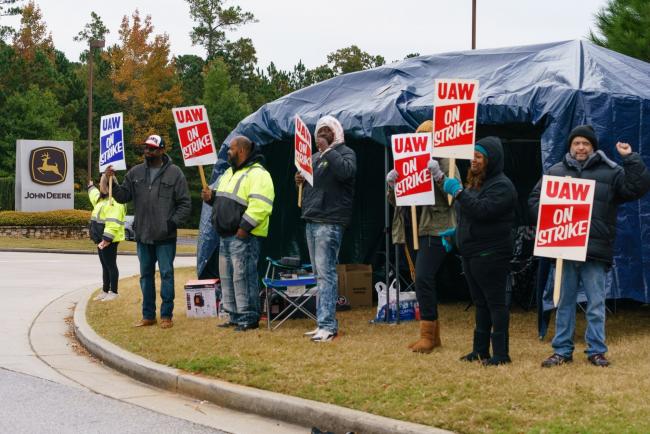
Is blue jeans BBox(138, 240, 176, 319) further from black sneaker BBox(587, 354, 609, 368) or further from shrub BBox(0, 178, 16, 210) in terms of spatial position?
shrub BBox(0, 178, 16, 210)

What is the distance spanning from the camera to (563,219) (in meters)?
6.97

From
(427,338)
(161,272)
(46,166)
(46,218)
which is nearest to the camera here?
(427,338)

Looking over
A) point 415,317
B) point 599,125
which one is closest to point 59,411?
point 415,317

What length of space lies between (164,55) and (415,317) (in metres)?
50.5

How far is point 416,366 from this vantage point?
7.06 metres

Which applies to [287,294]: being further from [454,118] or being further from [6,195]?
[6,195]

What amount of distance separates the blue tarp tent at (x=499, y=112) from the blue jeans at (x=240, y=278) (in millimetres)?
2024

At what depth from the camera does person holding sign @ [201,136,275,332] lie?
9227mm

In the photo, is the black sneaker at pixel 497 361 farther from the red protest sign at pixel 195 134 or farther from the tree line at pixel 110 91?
the tree line at pixel 110 91

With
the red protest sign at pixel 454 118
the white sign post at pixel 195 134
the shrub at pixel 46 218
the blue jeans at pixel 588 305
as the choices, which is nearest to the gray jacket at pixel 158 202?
the white sign post at pixel 195 134

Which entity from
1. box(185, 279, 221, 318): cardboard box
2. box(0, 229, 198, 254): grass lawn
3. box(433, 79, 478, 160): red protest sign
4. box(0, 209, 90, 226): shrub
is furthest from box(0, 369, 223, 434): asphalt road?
box(0, 209, 90, 226): shrub

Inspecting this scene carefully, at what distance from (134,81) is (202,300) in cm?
4811

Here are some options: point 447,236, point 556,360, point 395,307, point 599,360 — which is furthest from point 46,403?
point 395,307

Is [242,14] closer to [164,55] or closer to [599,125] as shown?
[164,55]
